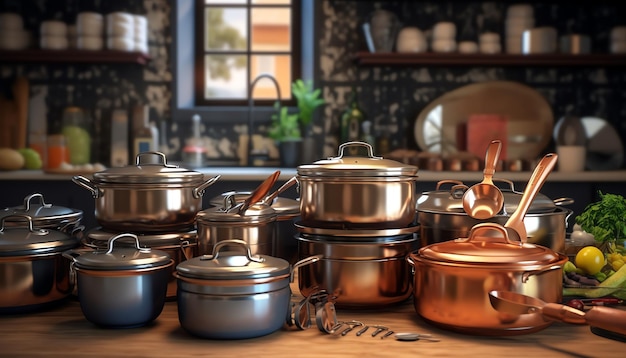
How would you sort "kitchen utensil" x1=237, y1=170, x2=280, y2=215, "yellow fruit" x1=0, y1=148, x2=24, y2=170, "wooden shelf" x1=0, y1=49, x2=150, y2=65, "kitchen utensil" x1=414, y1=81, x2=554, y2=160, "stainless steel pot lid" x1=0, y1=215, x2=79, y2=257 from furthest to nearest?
"kitchen utensil" x1=414, y1=81, x2=554, y2=160
"wooden shelf" x1=0, y1=49, x2=150, y2=65
"yellow fruit" x1=0, y1=148, x2=24, y2=170
"kitchen utensil" x1=237, y1=170, x2=280, y2=215
"stainless steel pot lid" x1=0, y1=215, x2=79, y2=257

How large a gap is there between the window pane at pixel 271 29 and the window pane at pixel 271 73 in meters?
0.06

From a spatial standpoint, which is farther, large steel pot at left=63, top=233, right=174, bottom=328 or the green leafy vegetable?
the green leafy vegetable

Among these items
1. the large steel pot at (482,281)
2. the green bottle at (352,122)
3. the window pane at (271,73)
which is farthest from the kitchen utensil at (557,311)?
the window pane at (271,73)

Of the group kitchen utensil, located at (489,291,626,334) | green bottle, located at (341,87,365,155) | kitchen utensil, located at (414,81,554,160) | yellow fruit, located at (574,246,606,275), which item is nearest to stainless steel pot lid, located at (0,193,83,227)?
kitchen utensil, located at (489,291,626,334)

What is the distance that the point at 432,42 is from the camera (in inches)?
155

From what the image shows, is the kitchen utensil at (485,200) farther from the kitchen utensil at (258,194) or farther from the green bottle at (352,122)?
the green bottle at (352,122)

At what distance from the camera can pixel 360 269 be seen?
118cm

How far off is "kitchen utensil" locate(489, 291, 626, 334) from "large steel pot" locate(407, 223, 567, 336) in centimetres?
1

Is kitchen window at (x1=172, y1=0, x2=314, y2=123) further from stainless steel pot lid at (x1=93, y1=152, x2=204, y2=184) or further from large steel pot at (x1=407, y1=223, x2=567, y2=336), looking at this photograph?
large steel pot at (x1=407, y1=223, x2=567, y2=336)

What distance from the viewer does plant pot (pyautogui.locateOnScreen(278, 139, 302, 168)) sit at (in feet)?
12.5

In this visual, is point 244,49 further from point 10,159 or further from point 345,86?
point 10,159

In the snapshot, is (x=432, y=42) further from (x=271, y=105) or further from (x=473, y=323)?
(x=473, y=323)

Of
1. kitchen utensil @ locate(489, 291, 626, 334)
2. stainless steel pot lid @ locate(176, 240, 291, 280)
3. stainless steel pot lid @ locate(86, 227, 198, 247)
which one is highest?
stainless steel pot lid @ locate(86, 227, 198, 247)

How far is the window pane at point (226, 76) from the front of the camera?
14.0 feet
